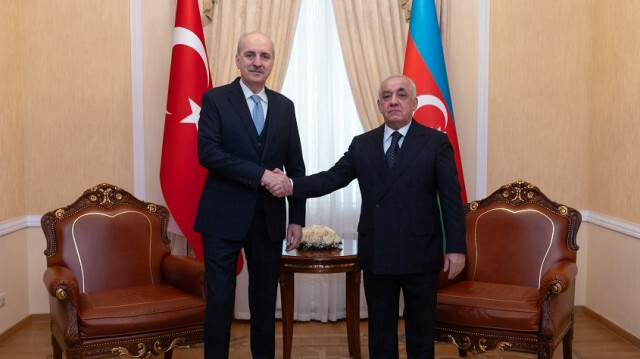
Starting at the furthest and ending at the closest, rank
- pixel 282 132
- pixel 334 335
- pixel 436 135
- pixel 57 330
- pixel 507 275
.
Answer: pixel 334 335, pixel 507 275, pixel 57 330, pixel 282 132, pixel 436 135

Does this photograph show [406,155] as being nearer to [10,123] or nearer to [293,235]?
[293,235]

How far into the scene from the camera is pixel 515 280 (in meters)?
3.83

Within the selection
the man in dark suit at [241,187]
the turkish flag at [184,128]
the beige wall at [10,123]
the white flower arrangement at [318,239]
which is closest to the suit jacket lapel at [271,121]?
the man in dark suit at [241,187]

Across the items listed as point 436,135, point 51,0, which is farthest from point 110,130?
point 436,135

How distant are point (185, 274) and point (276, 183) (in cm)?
102

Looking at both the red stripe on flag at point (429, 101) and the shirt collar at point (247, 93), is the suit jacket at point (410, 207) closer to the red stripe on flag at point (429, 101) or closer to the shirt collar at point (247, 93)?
the shirt collar at point (247, 93)

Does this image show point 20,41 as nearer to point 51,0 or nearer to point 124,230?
point 51,0

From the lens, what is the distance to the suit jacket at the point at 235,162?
117 inches

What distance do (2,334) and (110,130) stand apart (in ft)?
5.06

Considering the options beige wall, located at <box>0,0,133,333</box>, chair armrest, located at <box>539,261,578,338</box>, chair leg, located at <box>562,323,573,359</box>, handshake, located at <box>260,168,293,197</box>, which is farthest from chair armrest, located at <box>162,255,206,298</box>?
chair leg, located at <box>562,323,573,359</box>

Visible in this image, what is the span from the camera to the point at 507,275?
386 cm

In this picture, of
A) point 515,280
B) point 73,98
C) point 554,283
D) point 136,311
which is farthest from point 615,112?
point 73,98

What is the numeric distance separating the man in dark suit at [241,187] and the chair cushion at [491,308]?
3.14 feet

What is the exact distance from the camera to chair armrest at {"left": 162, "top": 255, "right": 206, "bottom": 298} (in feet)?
11.6
